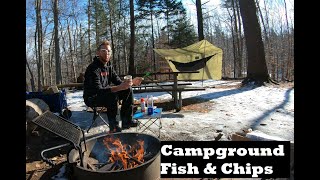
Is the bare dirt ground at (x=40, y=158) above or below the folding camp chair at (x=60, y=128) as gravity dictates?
below

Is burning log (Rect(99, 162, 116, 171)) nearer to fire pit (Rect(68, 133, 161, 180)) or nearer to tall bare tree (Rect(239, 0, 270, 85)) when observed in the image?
fire pit (Rect(68, 133, 161, 180))

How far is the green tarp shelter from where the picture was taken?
877cm

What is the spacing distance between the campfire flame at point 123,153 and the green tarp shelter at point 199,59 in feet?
19.5

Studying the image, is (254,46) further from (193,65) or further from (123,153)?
(123,153)

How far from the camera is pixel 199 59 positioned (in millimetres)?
9031

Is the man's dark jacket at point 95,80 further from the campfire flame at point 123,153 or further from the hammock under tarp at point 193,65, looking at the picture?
the hammock under tarp at point 193,65

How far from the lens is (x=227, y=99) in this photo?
253 inches

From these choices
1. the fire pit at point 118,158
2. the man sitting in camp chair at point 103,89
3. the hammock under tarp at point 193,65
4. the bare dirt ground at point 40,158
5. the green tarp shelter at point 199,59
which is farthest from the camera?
the hammock under tarp at point 193,65

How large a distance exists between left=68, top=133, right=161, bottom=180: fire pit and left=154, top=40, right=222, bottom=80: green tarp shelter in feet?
19.4

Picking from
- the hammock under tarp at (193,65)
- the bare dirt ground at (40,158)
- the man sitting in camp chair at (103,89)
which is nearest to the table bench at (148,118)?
the man sitting in camp chair at (103,89)

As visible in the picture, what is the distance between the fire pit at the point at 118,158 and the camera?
2.14m

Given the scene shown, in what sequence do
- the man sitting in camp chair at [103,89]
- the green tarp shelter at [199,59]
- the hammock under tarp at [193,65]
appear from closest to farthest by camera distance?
the man sitting in camp chair at [103,89], the green tarp shelter at [199,59], the hammock under tarp at [193,65]

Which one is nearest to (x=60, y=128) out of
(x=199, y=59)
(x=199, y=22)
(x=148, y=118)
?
(x=148, y=118)
